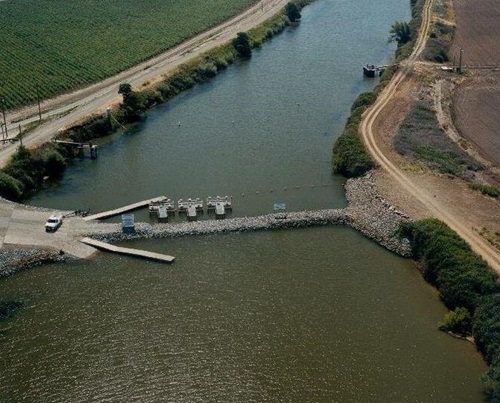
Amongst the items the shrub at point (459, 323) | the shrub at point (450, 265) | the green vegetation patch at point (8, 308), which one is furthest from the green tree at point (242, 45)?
the shrub at point (459, 323)

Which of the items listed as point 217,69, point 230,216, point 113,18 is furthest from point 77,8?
point 230,216

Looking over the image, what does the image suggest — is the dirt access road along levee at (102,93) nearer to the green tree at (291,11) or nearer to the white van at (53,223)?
the green tree at (291,11)

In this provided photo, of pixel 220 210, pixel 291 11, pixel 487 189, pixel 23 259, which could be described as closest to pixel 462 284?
pixel 487 189

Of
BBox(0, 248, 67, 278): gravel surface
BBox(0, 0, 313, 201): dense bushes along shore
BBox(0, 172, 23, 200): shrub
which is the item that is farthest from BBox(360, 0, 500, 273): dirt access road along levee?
BBox(0, 172, 23, 200): shrub

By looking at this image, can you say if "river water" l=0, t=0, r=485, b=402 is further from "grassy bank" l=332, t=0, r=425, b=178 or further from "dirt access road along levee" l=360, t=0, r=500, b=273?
"dirt access road along levee" l=360, t=0, r=500, b=273

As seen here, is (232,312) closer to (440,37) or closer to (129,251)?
(129,251)
